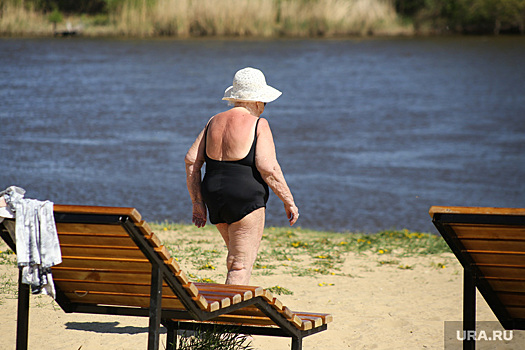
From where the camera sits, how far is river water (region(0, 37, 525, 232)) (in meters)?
13.0

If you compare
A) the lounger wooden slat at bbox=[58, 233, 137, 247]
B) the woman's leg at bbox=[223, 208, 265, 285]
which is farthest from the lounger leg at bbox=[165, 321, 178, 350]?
the lounger wooden slat at bbox=[58, 233, 137, 247]

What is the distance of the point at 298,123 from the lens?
1917 centimetres

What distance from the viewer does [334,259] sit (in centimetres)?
705

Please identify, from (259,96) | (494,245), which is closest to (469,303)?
(494,245)

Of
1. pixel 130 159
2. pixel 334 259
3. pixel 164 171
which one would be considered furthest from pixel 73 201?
pixel 334 259

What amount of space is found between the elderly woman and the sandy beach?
0.69 metres

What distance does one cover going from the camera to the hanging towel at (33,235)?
313 centimetres

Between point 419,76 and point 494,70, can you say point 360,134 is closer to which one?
point 419,76

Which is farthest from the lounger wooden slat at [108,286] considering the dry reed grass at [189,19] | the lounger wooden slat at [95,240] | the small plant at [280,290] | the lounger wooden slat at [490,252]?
the dry reed grass at [189,19]

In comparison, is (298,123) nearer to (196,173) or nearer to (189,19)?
(196,173)

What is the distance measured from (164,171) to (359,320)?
9353mm

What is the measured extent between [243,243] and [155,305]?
1261 millimetres

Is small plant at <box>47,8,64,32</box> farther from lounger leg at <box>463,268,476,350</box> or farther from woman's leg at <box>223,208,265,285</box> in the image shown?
lounger leg at <box>463,268,476,350</box>

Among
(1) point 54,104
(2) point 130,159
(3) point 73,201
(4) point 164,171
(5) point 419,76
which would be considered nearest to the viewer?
(3) point 73,201
